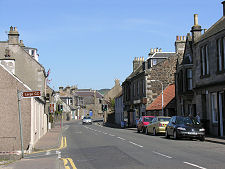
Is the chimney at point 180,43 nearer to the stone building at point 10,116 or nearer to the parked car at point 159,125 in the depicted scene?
the parked car at point 159,125

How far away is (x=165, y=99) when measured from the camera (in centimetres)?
4488

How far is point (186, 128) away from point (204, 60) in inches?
313

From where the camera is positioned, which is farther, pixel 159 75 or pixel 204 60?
pixel 159 75

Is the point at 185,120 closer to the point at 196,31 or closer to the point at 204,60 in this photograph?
the point at 204,60

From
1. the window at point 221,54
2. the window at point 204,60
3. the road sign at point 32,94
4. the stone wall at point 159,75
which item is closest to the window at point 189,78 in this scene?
the window at point 204,60

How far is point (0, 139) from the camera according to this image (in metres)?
20.5

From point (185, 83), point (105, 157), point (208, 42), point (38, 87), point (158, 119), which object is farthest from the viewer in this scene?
point (38, 87)

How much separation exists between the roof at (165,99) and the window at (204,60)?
44.7ft

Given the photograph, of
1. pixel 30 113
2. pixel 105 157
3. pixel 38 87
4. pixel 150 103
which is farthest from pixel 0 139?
pixel 150 103

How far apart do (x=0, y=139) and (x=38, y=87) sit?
19802 mm

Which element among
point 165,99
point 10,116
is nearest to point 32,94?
point 10,116

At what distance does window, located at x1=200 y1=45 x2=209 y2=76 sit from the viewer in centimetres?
2883

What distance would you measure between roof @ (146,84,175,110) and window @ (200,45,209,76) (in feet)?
44.7

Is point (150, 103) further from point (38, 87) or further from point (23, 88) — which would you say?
point (23, 88)
